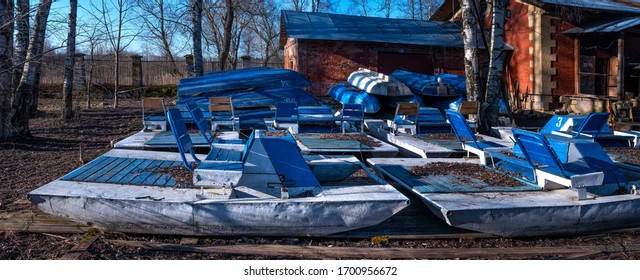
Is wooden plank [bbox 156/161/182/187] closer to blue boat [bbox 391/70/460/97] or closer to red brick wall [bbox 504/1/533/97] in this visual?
blue boat [bbox 391/70/460/97]

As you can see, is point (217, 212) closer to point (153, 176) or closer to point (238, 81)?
point (153, 176)

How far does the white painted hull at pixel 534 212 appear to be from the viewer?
4.78 meters

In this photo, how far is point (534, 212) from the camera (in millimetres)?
4844

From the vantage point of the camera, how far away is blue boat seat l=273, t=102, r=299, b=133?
10.7 metres

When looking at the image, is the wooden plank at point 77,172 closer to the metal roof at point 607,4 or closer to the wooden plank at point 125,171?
the wooden plank at point 125,171

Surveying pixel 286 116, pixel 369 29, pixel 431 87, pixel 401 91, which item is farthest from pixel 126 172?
pixel 369 29

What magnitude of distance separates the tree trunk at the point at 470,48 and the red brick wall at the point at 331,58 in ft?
27.2

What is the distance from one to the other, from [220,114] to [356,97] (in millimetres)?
3786

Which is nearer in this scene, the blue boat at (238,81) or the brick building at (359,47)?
the blue boat at (238,81)

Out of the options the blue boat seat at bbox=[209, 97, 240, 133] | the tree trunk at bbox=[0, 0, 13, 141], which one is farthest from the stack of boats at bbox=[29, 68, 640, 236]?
the blue boat seat at bbox=[209, 97, 240, 133]

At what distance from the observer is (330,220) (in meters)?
4.80

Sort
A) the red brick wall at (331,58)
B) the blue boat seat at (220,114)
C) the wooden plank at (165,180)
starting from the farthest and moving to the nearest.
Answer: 1. the red brick wall at (331,58)
2. the blue boat seat at (220,114)
3. the wooden plank at (165,180)

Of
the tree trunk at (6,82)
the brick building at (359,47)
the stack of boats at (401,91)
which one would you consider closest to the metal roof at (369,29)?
the brick building at (359,47)

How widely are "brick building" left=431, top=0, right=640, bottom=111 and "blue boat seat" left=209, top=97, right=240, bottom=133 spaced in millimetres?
12422
